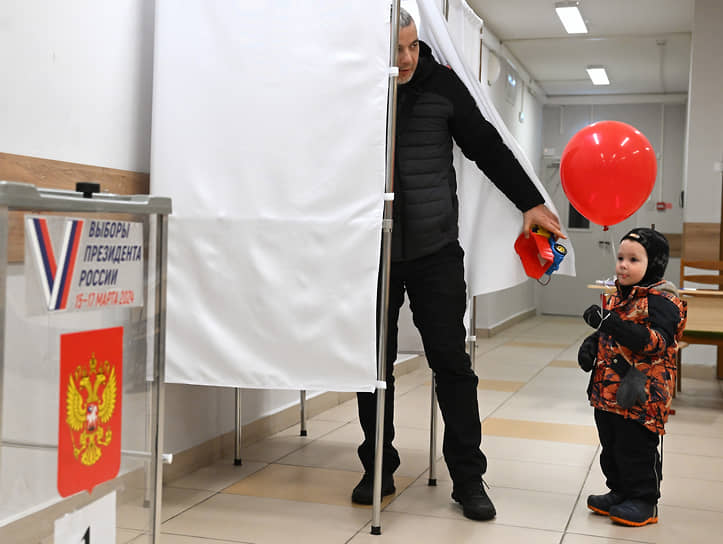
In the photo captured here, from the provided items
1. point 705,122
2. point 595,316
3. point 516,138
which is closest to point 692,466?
point 595,316

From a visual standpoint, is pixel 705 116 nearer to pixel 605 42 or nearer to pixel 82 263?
pixel 605 42

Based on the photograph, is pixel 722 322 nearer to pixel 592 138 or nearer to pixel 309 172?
pixel 592 138

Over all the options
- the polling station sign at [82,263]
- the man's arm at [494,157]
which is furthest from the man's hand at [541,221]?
the polling station sign at [82,263]

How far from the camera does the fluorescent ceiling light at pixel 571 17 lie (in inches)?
264

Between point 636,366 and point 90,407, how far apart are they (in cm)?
176

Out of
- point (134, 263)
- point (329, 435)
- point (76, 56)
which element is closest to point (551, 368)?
point (329, 435)

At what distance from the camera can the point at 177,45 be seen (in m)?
2.59

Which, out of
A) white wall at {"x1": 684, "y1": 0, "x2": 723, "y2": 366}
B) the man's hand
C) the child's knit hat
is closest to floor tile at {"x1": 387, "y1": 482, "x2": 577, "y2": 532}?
the child's knit hat

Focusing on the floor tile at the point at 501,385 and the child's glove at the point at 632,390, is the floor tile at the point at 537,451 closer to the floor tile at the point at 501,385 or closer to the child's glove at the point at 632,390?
the child's glove at the point at 632,390

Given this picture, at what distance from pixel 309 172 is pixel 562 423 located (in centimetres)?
225

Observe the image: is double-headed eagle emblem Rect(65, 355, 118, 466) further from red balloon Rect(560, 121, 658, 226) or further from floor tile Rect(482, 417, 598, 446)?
floor tile Rect(482, 417, 598, 446)

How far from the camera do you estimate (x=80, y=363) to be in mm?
1286

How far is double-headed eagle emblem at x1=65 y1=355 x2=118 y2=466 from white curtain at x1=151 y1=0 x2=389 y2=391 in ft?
3.71

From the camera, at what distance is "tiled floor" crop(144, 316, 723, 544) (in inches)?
95.6
